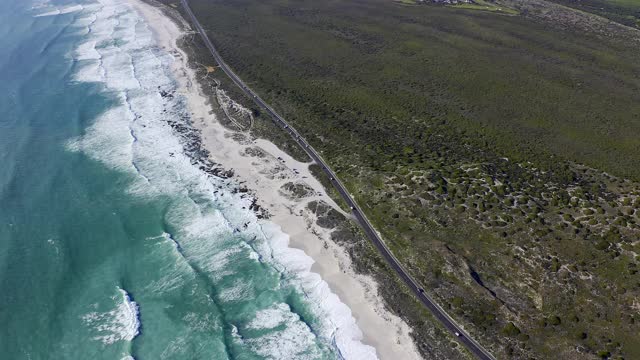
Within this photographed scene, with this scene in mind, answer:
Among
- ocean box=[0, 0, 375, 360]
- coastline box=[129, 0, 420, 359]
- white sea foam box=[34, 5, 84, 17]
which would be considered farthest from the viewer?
white sea foam box=[34, 5, 84, 17]

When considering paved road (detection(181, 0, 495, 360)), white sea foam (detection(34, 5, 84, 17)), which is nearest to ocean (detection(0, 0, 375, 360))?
paved road (detection(181, 0, 495, 360))

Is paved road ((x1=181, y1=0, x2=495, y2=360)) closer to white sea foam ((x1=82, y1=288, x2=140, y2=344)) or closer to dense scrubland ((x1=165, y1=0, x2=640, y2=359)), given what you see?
dense scrubland ((x1=165, y1=0, x2=640, y2=359))

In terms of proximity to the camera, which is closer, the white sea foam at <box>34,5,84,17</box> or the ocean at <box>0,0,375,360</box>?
the ocean at <box>0,0,375,360</box>

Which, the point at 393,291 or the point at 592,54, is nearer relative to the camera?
the point at 393,291

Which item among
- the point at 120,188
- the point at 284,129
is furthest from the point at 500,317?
the point at 120,188

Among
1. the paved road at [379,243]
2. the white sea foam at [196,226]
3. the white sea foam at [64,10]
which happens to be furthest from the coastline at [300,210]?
the white sea foam at [64,10]

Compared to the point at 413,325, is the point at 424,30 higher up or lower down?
higher up

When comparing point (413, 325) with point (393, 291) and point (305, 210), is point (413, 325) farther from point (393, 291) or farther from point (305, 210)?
point (305, 210)
